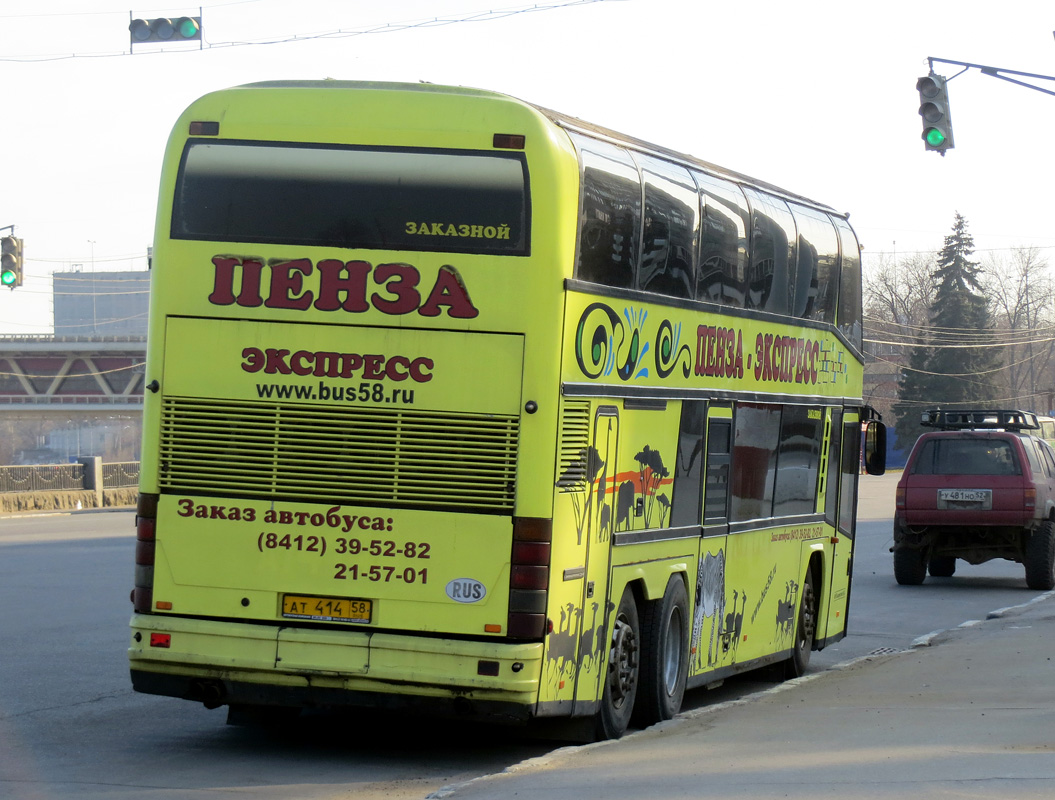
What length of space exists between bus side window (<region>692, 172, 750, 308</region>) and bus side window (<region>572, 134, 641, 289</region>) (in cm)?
122

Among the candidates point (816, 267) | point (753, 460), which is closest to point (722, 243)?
point (753, 460)

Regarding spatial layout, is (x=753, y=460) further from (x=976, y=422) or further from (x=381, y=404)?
(x=976, y=422)

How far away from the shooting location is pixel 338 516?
333 inches

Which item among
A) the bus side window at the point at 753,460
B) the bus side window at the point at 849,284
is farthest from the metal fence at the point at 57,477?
the bus side window at the point at 753,460

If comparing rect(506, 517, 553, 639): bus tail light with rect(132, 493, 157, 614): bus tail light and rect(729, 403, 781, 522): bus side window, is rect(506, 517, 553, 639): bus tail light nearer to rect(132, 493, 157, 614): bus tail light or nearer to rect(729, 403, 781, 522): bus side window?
rect(132, 493, 157, 614): bus tail light

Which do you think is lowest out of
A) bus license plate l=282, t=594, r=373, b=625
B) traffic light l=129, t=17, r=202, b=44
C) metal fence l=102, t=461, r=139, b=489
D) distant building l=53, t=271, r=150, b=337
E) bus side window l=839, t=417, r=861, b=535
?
metal fence l=102, t=461, r=139, b=489

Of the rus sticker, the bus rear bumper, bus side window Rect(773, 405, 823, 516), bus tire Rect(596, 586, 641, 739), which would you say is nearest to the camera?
the bus rear bumper

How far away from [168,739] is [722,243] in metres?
5.04

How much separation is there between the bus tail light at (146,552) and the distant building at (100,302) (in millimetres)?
173376

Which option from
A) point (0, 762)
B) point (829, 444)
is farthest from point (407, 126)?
point (829, 444)

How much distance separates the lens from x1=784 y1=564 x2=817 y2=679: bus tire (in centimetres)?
1353

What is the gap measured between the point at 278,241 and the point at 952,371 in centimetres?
8822

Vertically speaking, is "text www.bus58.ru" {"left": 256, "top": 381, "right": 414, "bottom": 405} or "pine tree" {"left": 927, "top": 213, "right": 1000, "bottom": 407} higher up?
"pine tree" {"left": 927, "top": 213, "right": 1000, "bottom": 407}

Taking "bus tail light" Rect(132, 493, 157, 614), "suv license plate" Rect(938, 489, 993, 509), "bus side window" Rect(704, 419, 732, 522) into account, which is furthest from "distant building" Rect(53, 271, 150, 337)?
"bus tail light" Rect(132, 493, 157, 614)
